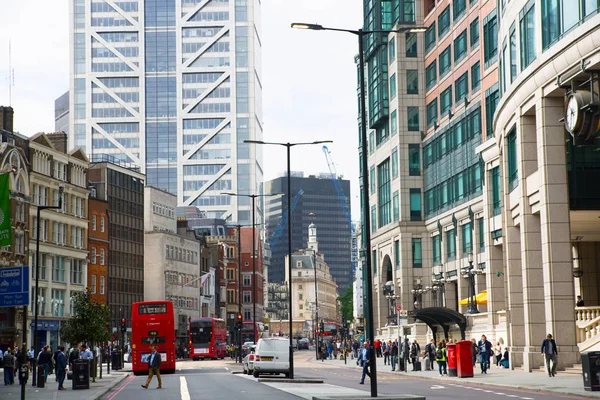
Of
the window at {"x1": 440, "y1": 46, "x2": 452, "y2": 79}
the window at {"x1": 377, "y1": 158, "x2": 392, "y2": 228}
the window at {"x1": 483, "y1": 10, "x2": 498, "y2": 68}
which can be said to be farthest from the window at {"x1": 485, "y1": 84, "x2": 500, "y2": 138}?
the window at {"x1": 377, "y1": 158, "x2": 392, "y2": 228}

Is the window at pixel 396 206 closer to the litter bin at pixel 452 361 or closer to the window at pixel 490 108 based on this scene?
the window at pixel 490 108

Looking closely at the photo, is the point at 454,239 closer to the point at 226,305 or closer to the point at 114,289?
the point at 114,289

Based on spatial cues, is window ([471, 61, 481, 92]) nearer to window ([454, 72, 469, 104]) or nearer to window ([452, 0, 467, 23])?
window ([454, 72, 469, 104])

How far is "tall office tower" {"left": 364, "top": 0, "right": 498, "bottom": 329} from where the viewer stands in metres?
71.0

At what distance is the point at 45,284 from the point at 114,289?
875 inches

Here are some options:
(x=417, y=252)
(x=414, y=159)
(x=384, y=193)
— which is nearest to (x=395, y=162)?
(x=414, y=159)

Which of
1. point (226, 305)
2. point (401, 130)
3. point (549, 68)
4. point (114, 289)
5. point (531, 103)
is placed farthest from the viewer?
point (226, 305)

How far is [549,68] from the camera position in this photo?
39469 millimetres

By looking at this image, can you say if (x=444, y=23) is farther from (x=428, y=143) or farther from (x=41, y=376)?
(x=41, y=376)

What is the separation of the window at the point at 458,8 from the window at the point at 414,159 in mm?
13373

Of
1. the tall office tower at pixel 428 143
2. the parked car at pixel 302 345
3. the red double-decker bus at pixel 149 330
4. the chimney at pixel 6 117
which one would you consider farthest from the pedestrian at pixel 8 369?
the parked car at pixel 302 345

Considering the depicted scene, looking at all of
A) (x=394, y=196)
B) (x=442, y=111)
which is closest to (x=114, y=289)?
(x=394, y=196)

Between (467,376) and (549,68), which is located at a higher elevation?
(549,68)

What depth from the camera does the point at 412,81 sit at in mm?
87625
